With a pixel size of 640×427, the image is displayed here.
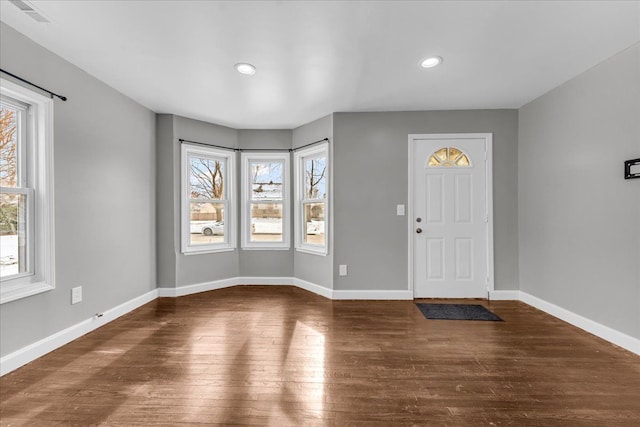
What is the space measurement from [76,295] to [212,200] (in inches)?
78.4

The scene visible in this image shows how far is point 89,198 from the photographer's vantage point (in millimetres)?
2830

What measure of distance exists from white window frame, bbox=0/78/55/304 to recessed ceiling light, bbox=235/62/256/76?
60.4 inches

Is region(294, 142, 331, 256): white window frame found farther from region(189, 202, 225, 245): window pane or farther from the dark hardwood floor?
the dark hardwood floor

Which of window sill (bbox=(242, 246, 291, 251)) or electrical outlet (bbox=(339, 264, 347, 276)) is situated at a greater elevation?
window sill (bbox=(242, 246, 291, 251))

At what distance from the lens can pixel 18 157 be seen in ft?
7.52

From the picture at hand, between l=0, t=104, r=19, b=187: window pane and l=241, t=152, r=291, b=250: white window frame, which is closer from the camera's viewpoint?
l=0, t=104, r=19, b=187: window pane

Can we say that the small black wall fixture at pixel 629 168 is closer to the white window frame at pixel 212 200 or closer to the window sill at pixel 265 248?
the window sill at pixel 265 248

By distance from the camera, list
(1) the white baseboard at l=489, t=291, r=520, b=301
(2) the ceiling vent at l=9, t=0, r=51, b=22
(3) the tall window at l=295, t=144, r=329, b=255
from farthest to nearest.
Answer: (3) the tall window at l=295, t=144, r=329, b=255 → (1) the white baseboard at l=489, t=291, r=520, b=301 → (2) the ceiling vent at l=9, t=0, r=51, b=22

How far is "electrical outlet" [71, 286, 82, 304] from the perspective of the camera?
262cm

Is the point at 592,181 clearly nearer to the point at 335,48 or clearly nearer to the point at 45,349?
the point at 335,48

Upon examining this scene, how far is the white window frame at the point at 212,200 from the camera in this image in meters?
4.02

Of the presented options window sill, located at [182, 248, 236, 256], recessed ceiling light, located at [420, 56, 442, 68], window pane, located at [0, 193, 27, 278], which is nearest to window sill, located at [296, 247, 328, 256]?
window sill, located at [182, 248, 236, 256]

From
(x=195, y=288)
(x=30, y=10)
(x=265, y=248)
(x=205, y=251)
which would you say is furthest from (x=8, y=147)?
(x=265, y=248)

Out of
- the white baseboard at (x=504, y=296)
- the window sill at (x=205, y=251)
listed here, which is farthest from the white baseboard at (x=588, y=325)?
the window sill at (x=205, y=251)
